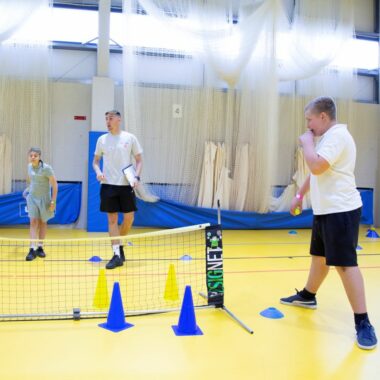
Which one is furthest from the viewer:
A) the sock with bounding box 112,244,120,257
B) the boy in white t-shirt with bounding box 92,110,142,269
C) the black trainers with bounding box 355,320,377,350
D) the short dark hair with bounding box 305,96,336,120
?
the boy in white t-shirt with bounding box 92,110,142,269

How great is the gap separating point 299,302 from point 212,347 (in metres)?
1.18

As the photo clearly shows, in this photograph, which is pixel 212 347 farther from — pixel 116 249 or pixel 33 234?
pixel 33 234

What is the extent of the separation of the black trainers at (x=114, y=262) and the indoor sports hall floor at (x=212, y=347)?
1.50 metres

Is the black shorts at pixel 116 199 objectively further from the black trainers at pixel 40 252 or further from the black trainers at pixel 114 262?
the black trainers at pixel 40 252

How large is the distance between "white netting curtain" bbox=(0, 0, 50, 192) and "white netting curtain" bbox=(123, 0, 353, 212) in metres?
1.60

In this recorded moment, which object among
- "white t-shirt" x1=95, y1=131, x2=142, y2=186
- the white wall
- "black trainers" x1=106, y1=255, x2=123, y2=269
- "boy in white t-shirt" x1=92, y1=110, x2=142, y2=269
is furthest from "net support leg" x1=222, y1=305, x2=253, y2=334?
the white wall

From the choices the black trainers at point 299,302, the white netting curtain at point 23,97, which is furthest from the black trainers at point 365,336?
the white netting curtain at point 23,97

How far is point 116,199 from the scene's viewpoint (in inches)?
192

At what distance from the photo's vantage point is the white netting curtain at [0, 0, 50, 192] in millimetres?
7363

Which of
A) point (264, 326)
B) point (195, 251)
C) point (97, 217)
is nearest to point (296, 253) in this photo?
point (195, 251)

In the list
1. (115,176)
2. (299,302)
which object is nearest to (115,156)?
(115,176)

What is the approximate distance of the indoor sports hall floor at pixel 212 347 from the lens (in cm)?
228

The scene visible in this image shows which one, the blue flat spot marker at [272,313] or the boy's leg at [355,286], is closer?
the boy's leg at [355,286]

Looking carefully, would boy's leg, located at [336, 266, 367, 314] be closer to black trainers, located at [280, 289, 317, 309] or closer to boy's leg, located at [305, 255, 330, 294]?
boy's leg, located at [305, 255, 330, 294]
